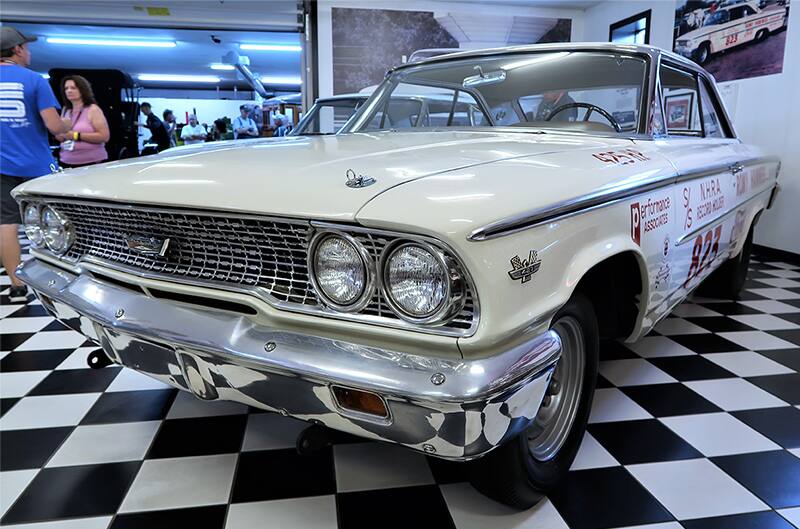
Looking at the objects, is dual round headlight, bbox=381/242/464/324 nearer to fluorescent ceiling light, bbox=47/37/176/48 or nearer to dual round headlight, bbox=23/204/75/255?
dual round headlight, bbox=23/204/75/255

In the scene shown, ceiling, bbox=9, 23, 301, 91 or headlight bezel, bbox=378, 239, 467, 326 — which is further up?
ceiling, bbox=9, 23, 301, 91

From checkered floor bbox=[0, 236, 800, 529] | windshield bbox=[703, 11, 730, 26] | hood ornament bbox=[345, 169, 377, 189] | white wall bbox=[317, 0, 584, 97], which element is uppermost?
white wall bbox=[317, 0, 584, 97]

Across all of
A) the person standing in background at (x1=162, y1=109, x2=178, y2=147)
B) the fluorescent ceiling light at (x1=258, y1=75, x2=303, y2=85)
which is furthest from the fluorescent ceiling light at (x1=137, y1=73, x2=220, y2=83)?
the person standing in background at (x1=162, y1=109, x2=178, y2=147)

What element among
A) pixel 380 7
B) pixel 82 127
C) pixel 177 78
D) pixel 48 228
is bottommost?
pixel 48 228

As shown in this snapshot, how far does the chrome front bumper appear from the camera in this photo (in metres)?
1.10

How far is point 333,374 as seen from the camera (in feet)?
3.78

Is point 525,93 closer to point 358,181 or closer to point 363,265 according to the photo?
point 358,181

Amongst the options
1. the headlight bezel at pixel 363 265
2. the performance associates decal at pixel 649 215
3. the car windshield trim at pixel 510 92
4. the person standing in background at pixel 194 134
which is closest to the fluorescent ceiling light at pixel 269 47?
the person standing in background at pixel 194 134

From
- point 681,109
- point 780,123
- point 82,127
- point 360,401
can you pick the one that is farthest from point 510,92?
point 780,123

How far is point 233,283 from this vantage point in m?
1.40

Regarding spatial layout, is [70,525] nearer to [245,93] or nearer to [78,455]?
[78,455]

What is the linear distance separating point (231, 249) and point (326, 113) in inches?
204

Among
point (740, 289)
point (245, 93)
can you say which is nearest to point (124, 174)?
point (740, 289)

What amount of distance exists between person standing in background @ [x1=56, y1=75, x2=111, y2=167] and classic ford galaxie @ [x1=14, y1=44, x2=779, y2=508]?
2.53 meters
